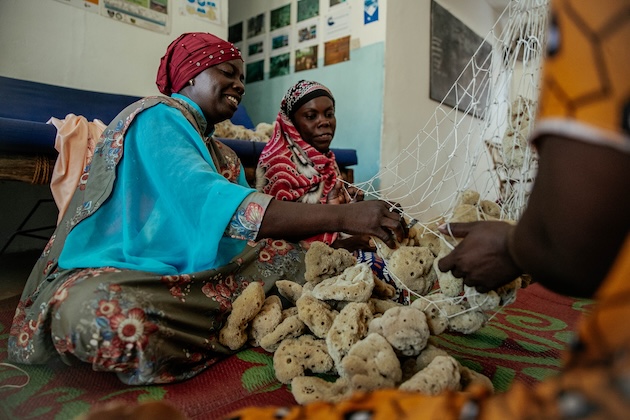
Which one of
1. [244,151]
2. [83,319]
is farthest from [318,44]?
[83,319]

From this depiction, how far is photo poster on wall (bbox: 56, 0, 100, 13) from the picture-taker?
237cm

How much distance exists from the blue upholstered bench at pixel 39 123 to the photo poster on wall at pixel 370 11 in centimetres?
105

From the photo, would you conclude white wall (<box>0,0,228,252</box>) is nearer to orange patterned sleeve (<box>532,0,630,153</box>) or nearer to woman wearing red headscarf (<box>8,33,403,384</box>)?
woman wearing red headscarf (<box>8,33,403,384</box>)

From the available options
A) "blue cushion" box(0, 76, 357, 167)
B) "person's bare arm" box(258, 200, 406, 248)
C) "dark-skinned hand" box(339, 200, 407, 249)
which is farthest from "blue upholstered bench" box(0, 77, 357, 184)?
"dark-skinned hand" box(339, 200, 407, 249)

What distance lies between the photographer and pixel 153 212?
110 centimetres

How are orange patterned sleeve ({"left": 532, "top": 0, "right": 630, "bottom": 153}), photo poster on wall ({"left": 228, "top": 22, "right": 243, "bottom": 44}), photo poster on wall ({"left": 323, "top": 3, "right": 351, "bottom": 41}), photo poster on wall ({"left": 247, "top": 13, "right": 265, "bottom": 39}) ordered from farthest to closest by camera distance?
photo poster on wall ({"left": 228, "top": 22, "right": 243, "bottom": 44}) → photo poster on wall ({"left": 247, "top": 13, "right": 265, "bottom": 39}) → photo poster on wall ({"left": 323, "top": 3, "right": 351, "bottom": 41}) → orange patterned sleeve ({"left": 532, "top": 0, "right": 630, "bottom": 153})

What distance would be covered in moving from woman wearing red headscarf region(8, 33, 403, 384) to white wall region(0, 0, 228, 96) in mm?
1537

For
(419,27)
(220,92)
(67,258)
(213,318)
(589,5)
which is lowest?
(213,318)

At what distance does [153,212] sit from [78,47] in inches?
73.6

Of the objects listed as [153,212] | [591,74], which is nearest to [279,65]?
[153,212]

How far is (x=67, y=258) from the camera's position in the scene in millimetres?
1060

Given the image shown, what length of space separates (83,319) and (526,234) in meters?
0.85

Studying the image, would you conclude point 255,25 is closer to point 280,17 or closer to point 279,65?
point 280,17

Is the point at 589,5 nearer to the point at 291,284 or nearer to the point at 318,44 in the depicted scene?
the point at 291,284
